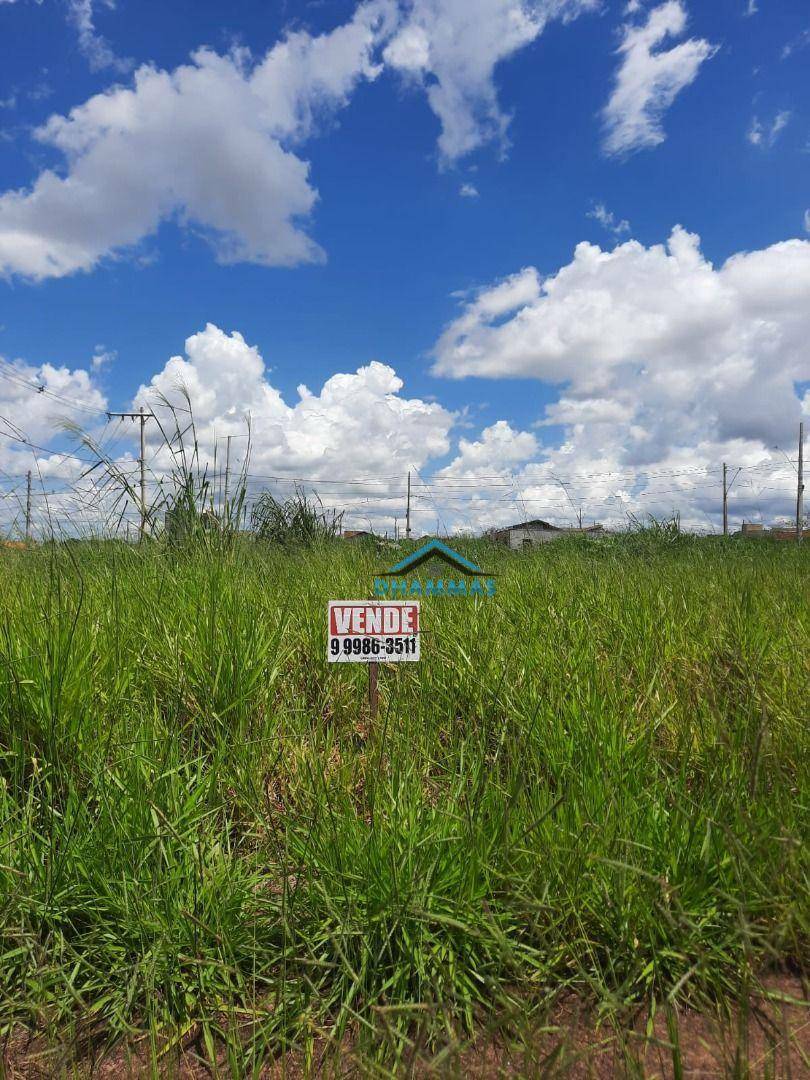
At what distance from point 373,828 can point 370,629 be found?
3.21ft

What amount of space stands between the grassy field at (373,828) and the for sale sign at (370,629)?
247 millimetres

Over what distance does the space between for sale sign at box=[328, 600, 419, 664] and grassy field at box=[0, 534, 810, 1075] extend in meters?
0.25

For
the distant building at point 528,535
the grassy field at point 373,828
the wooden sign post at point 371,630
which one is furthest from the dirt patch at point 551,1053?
the distant building at point 528,535

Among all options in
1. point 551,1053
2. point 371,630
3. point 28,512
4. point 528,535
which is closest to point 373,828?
point 551,1053

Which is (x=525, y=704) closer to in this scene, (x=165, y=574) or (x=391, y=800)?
(x=391, y=800)

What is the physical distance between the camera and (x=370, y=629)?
2.49m

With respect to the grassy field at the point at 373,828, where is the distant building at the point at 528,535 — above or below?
above

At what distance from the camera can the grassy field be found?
1419 mm

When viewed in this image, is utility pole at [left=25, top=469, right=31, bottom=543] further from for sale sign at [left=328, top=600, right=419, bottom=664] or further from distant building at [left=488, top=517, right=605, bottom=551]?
distant building at [left=488, top=517, right=605, bottom=551]

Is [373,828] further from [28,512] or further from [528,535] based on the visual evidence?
[528,535]

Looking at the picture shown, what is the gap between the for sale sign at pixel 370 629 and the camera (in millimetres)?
2488

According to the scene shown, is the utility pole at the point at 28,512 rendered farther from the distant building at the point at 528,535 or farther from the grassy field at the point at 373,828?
the distant building at the point at 528,535

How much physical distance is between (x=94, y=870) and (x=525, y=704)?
1.48 m

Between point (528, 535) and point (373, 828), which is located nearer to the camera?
point (373, 828)
